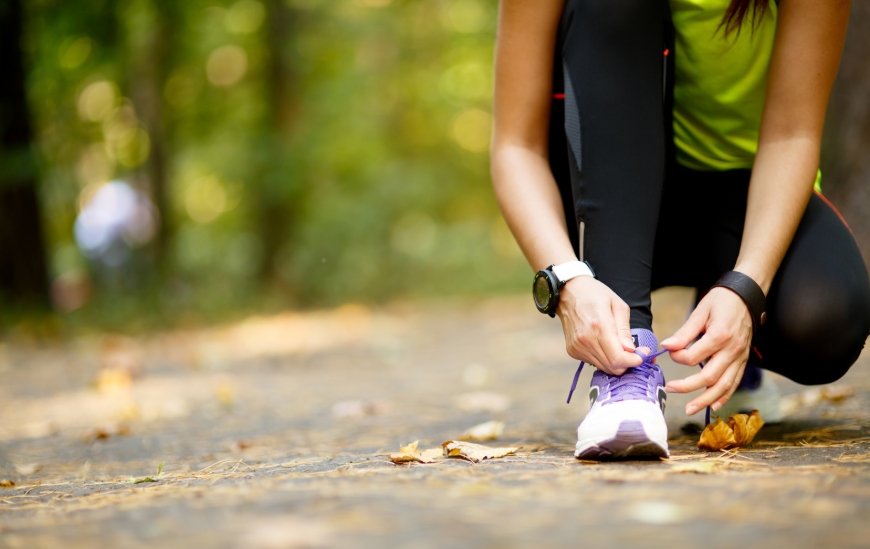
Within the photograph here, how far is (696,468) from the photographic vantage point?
114cm

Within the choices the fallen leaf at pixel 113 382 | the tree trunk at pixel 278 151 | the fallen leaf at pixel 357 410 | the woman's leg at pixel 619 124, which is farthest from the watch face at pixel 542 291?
the tree trunk at pixel 278 151

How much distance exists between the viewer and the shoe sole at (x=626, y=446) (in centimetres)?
123

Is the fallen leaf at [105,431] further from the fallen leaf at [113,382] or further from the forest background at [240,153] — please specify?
the forest background at [240,153]

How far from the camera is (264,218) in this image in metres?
8.10

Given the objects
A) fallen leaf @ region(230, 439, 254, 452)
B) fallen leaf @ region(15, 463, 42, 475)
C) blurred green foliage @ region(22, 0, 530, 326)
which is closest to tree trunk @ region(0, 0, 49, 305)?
blurred green foliage @ region(22, 0, 530, 326)

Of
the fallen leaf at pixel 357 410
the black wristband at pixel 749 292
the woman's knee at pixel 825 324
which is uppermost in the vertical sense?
the black wristband at pixel 749 292

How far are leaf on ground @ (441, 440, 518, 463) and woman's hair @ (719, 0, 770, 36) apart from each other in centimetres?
96

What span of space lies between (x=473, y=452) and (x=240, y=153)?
7349 mm

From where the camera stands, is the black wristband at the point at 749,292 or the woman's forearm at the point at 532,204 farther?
the woman's forearm at the point at 532,204

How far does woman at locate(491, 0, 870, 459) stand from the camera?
52.0 inches

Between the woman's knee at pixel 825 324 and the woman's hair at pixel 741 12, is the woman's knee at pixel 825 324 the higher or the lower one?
the lower one

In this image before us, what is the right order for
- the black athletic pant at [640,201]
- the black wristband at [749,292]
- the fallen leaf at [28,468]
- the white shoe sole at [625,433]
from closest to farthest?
1. the white shoe sole at [625,433]
2. the black wristband at [749,292]
3. the black athletic pant at [640,201]
4. the fallen leaf at [28,468]

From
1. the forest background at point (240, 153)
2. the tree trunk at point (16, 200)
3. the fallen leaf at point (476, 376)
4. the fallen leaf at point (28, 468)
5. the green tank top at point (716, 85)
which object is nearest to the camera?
the green tank top at point (716, 85)

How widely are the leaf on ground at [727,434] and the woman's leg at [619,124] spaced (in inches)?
9.0
